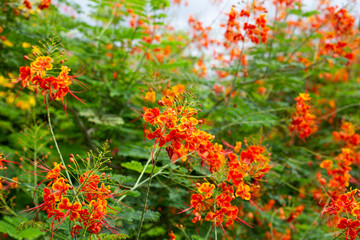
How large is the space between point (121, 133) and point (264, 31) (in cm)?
177

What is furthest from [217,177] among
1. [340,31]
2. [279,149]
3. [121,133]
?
[340,31]

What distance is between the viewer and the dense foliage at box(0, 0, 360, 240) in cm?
152

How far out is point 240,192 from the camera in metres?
1.74

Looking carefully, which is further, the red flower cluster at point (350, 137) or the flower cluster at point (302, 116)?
the red flower cluster at point (350, 137)

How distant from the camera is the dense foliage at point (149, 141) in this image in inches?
59.8

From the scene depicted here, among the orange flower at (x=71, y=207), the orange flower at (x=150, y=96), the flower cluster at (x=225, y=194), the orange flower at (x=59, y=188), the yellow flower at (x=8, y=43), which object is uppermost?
the yellow flower at (x=8, y=43)

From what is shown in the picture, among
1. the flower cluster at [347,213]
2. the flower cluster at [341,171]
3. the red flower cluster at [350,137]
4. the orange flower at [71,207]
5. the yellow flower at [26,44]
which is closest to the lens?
the orange flower at [71,207]

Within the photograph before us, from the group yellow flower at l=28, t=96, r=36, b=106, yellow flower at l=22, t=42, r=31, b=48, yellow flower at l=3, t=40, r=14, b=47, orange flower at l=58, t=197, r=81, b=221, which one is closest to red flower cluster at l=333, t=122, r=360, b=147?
orange flower at l=58, t=197, r=81, b=221

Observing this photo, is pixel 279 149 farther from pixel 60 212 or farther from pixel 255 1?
pixel 60 212

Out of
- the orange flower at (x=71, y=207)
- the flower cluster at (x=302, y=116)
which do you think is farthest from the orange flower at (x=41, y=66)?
the flower cluster at (x=302, y=116)

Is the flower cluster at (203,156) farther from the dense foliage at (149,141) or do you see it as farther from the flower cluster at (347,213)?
the flower cluster at (347,213)

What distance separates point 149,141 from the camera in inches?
97.0

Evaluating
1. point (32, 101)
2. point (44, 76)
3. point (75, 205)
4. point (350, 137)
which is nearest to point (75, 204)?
point (75, 205)

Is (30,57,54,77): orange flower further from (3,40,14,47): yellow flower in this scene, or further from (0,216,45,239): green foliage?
(3,40,14,47): yellow flower
